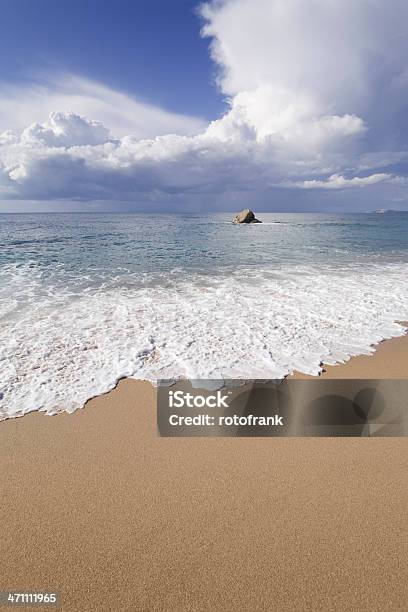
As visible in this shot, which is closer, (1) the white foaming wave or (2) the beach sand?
(2) the beach sand

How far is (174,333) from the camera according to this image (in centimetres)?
722

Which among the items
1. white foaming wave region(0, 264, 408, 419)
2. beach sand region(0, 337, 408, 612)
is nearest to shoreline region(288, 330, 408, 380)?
white foaming wave region(0, 264, 408, 419)

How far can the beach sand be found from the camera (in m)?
2.42

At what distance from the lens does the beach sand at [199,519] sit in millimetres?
2418

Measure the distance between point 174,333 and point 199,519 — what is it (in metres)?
4.55

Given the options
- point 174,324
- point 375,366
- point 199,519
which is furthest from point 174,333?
point 199,519

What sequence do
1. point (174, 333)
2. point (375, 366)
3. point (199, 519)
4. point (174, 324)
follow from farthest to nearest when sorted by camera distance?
point (174, 324), point (174, 333), point (375, 366), point (199, 519)

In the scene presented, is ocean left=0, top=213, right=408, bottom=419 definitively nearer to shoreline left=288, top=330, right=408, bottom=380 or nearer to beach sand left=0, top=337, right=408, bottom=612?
shoreline left=288, top=330, right=408, bottom=380

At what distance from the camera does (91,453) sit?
12.3ft

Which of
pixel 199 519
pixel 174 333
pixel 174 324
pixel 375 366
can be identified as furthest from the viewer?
pixel 174 324

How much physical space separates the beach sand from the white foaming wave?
1222 mm

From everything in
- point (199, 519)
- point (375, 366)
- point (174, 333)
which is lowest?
point (199, 519)

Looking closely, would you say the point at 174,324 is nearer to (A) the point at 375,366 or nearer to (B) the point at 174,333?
(B) the point at 174,333

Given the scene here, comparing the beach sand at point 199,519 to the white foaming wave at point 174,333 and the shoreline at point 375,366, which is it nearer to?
the white foaming wave at point 174,333
